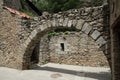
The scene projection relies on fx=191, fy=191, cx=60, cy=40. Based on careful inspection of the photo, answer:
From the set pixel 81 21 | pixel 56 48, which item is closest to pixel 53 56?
pixel 56 48

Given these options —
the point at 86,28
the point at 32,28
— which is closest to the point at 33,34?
the point at 32,28

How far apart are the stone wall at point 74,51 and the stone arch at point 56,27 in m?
2.73

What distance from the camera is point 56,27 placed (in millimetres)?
8266

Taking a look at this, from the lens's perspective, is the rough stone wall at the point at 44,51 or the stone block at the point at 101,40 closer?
the stone block at the point at 101,40

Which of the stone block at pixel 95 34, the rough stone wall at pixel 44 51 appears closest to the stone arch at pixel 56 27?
the stone block at pixel 95 34

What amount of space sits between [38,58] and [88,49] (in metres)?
3.11

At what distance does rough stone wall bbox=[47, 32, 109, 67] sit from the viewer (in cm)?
1137

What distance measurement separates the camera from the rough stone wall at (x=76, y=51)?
11.4 metres

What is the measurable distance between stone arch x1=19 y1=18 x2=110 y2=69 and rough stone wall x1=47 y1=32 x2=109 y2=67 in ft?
10.5

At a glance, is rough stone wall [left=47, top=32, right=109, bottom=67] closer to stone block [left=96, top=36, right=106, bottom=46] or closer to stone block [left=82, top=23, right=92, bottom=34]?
stone block [left=82, top=23, right=92, bottom=34]

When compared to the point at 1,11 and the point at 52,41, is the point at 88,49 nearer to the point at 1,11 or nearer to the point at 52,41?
the point at 52,41

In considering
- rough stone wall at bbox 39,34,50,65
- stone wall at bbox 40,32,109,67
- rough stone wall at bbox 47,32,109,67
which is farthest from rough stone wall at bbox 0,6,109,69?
rough stone wall at bbox 47,32,109,67

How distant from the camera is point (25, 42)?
9094 mm

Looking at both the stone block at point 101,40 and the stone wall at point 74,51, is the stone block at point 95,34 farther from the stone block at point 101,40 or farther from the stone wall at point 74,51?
the stone wall at point 74,51
